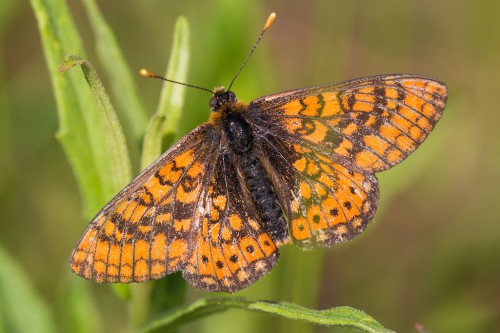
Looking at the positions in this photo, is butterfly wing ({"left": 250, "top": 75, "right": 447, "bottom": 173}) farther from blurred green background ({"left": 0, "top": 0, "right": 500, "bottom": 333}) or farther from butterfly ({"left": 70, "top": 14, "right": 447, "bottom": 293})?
blurred green background ({"left": 0, "top": 0, "right": 500, "bottom": 333})

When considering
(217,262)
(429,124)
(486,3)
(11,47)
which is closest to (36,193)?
(11,47)

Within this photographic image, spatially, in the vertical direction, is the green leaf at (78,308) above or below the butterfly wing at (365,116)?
below

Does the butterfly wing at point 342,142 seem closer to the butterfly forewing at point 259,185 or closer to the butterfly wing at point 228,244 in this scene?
the butterfly forewing at point 259,185

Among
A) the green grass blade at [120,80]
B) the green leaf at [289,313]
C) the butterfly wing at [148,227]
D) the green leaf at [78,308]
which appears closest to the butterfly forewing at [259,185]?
the butterfly wing at [148,227]

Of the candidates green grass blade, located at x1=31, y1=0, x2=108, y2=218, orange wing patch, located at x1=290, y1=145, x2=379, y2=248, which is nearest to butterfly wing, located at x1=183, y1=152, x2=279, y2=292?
orange wing patch, located at x1=290, y1=145, x2=379, y2=248

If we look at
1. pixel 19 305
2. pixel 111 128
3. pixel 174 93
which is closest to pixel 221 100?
pixel 174 93

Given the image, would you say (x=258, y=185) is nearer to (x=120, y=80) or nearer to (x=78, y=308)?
(x=120, y=80)
